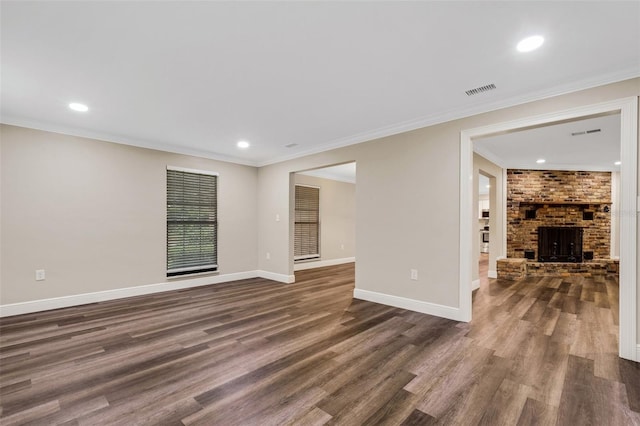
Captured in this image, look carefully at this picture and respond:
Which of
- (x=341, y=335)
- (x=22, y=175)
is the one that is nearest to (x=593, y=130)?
(x=341, y=335)

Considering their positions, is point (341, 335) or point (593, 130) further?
point (593, 130)

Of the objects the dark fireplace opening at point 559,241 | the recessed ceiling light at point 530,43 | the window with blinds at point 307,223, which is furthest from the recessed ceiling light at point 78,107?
the dark fireplace opening at point 559,241

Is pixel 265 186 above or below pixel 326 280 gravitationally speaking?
above

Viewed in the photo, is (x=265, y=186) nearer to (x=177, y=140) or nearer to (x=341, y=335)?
(x=177, y=140)

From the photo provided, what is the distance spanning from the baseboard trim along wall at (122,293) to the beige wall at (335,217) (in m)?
2.13

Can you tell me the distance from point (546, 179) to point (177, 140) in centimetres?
761

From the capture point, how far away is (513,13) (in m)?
1.83

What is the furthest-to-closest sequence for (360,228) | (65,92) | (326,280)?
(326,280), (360,228), (65,92)

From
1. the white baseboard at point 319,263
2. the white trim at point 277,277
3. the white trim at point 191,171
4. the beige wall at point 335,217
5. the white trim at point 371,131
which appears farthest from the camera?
the beige wall at point 335,217

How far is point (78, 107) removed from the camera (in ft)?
11.0

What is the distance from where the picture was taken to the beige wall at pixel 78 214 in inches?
147

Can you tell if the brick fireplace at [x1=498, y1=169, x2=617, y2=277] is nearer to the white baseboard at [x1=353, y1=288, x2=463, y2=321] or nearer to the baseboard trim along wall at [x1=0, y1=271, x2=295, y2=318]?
the white baseboard at [x1=353, y1=288, x2=463, y2=321]

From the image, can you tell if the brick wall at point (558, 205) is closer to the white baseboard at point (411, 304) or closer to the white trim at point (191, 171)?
the white baseboard at point (411, 304)

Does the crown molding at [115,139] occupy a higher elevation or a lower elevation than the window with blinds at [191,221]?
higher
